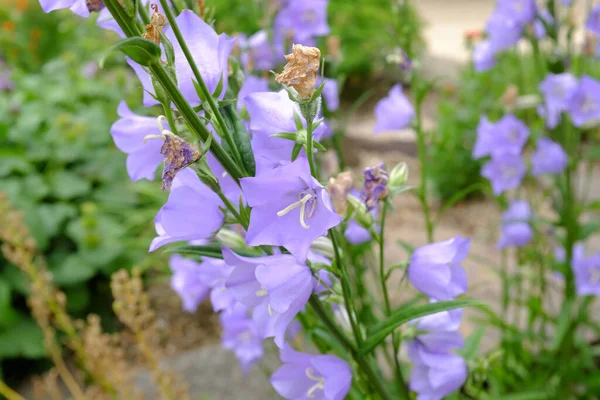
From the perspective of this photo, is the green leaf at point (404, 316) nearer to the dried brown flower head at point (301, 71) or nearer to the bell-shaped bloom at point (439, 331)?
the bell-shaped bloom at point (439, 331)

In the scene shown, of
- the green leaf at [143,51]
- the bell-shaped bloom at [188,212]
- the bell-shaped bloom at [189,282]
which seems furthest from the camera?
the bell-shaped bloom at [189,282]

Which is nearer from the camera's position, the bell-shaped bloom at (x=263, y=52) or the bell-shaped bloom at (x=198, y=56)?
the bell-shaped bloom at (x=198, y=56)

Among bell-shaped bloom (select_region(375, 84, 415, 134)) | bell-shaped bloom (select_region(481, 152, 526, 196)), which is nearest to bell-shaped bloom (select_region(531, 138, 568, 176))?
bell-shaped bloom (select_region(481, 152, 526, 196))

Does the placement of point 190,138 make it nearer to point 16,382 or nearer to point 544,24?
point 544,24

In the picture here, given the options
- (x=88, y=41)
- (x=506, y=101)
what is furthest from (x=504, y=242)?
(x=88, y=41)

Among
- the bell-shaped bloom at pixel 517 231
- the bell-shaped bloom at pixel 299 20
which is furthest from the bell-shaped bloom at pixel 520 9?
the bell-shaped bloom at pixel 517 231

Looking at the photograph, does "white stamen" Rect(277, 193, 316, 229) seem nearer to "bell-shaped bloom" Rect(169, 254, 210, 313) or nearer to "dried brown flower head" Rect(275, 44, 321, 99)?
"dried brown flower head" Rect(275, 44, 321, 99)
